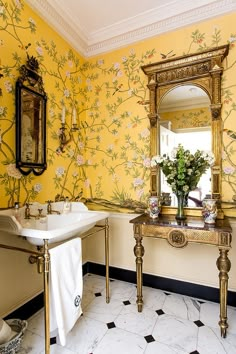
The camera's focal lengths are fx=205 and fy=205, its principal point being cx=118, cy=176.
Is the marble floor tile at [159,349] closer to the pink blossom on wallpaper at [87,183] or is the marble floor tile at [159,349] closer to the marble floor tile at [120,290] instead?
the marble floor tile at [120,290]

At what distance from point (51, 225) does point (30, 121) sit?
893 mm

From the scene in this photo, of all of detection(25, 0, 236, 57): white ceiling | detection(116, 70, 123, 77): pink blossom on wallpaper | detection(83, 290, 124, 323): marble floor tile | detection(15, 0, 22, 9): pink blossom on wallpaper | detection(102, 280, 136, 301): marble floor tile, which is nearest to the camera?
detection(15, 0, 22, 9): pink blossom on wallpaper

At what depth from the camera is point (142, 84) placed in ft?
7.07

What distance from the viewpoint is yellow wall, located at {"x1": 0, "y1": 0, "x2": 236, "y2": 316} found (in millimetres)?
1580

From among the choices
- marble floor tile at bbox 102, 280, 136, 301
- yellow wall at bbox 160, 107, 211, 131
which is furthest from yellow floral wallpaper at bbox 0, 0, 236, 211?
marble floor tile at bbox 102, 280, 136, 301

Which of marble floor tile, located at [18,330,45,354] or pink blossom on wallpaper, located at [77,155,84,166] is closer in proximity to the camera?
marble floor tile, located at [18,330,45,354]

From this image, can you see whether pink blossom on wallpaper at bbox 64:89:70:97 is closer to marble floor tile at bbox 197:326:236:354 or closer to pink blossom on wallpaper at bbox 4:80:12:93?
pink blossom on wallpaper at bbox 4:80:12:93

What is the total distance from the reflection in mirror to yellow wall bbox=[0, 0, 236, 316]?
6.1 inches

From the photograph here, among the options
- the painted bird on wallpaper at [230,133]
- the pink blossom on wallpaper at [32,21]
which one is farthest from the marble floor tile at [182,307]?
the pink blossom on wallpaper at [32,21]

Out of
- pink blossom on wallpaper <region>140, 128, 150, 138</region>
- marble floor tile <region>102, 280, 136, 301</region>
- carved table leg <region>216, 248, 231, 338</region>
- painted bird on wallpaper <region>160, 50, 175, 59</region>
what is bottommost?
marble floor tile <region>102, 280, 136, 301</region>

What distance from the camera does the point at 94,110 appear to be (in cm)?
242

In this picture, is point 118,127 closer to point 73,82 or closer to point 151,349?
point 73,82

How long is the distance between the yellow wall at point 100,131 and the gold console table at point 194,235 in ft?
1.33

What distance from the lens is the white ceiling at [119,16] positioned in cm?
182
